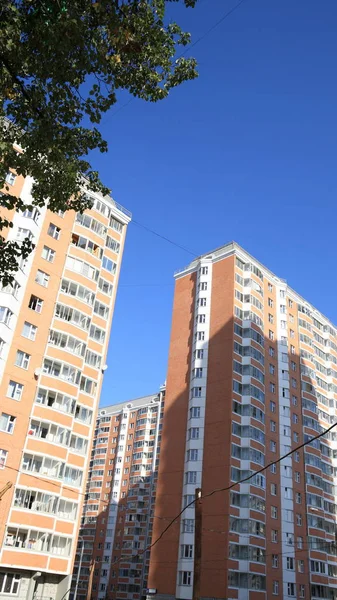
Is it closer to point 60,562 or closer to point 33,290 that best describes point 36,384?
point 33,290

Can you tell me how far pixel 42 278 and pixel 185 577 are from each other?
34859mm

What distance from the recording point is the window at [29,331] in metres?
42.9

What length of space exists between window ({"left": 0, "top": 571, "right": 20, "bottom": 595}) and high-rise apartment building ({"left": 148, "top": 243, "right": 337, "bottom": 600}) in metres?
23.8

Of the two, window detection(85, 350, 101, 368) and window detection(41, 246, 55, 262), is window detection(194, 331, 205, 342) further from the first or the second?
window detection(41, 246, 55, 262)

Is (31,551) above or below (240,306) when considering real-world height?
below

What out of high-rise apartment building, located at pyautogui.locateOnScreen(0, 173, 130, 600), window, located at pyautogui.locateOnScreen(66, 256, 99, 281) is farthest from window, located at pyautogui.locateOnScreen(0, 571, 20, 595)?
window, located at pyautogui.locateOnScreen(66, 256, 99, 281)

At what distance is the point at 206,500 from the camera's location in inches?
2290

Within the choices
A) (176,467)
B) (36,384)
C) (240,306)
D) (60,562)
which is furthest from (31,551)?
(240,306)

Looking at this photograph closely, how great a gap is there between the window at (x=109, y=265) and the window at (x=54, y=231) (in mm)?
5780

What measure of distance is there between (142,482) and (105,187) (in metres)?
96.8

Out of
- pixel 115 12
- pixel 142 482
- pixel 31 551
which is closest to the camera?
pixel 115 12

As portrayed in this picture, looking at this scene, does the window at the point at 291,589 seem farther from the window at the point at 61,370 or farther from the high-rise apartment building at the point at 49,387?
the window at the point at 61,370

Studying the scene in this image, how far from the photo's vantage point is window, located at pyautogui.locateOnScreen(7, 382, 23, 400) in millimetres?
40406

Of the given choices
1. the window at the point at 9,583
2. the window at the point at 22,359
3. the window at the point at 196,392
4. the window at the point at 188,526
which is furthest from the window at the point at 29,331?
the window at the point at 188,526
